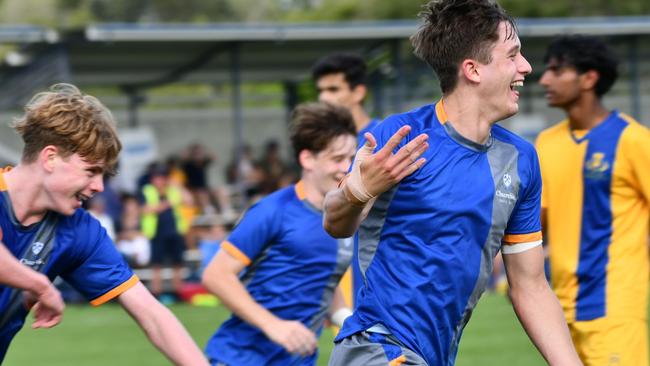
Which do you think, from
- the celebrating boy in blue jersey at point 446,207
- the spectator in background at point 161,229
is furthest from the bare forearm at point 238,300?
the spectator in background at point 161,229

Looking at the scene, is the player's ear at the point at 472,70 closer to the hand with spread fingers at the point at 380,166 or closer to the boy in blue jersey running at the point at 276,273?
the hand with spread fingers at the point at 380,166

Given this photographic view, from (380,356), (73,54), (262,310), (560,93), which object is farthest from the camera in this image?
(73,54)

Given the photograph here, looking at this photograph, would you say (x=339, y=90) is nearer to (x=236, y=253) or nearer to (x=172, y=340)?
(x=236, y=253)

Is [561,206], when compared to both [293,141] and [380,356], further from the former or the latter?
[380,356]

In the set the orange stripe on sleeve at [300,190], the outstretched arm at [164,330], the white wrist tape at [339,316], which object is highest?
the orange stripe on sleeve at [300,190]

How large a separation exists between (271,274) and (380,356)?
155 cm

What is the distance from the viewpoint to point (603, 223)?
20.5 feet

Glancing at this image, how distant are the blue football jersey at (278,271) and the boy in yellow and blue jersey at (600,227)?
1.39 m

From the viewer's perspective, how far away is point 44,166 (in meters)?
4.34

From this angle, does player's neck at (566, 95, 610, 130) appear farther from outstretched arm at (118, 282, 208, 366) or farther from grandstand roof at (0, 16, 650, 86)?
grandstand roof at (0, 16, 650, 86)

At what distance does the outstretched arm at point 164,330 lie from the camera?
4328mm


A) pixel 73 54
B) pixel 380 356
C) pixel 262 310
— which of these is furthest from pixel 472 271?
pixel 73 54

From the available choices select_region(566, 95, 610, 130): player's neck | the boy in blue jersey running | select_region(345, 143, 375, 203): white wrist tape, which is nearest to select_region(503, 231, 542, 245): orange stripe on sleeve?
select_region(345, 143, 375, 203): white wrist tape

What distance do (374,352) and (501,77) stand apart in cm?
109
